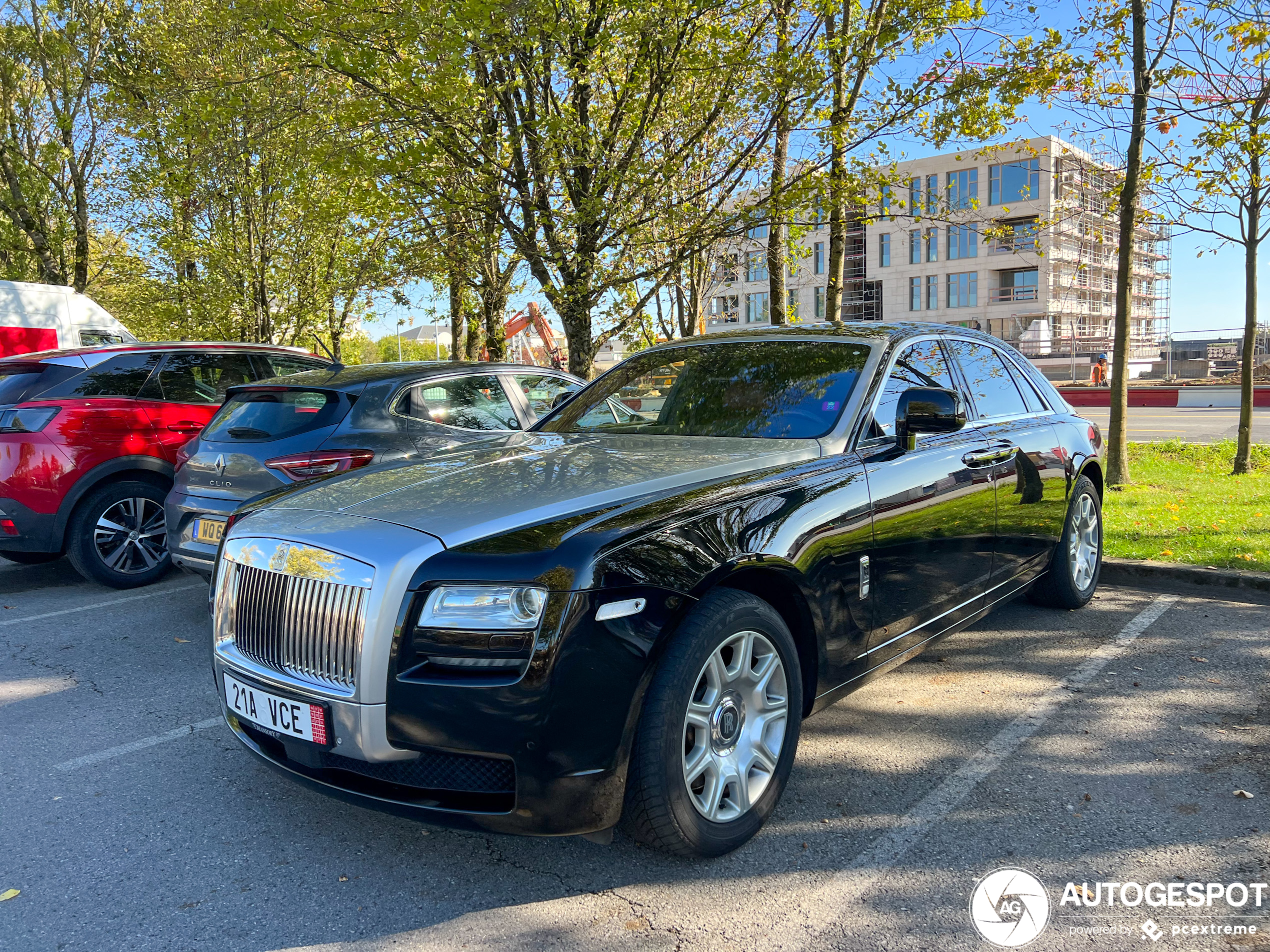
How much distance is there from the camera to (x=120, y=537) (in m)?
7.11

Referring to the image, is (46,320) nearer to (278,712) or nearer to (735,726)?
(278,712)

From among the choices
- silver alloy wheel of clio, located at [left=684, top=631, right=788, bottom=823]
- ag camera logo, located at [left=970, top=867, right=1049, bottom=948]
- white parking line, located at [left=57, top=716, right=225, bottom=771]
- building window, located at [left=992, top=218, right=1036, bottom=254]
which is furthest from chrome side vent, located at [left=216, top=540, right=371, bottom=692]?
building window, located at [left=992, top=218, right=1036, bottom=254]

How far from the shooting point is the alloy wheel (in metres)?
7.03

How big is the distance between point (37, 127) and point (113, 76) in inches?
298

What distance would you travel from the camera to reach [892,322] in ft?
15.6

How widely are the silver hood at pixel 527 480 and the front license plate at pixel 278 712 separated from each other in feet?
1.96

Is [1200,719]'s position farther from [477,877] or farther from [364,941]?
[364,941]

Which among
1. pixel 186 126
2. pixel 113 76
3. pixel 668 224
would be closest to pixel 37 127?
pixel 113 76

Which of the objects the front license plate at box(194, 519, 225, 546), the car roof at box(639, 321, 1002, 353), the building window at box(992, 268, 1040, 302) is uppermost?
the building window at box(992, 268, 1040, 302)

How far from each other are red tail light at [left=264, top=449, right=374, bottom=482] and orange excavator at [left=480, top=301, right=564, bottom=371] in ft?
40.3

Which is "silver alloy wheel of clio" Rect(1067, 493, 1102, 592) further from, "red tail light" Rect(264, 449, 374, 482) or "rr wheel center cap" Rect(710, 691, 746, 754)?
"red tail light" Rect(264, 449, 374, 482)

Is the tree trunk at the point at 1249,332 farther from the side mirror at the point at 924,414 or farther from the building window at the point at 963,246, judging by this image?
the building window at the point at 963,246

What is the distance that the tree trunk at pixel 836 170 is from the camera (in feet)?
32.0

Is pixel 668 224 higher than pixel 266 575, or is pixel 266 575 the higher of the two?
pixel 668 224
